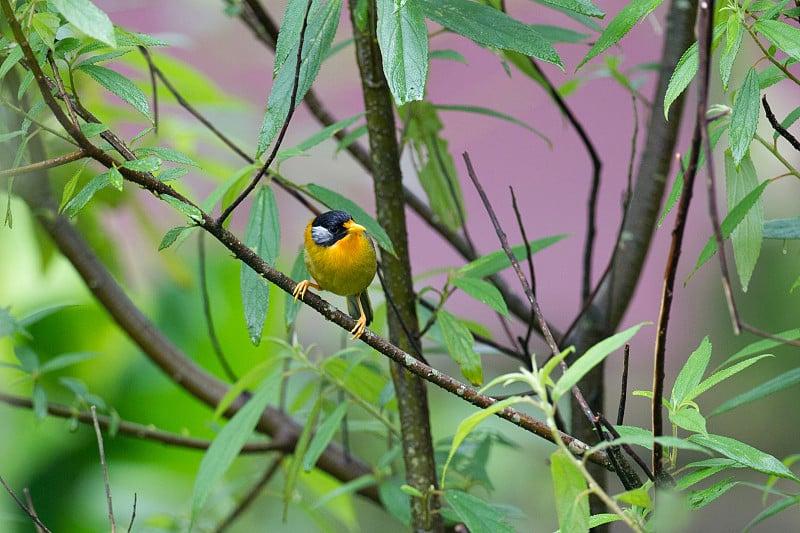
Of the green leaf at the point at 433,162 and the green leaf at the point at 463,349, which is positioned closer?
the green leaf at the point at 463,349

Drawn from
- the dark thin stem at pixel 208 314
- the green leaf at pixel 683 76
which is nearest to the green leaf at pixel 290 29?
the green leaf at pixel 683 76

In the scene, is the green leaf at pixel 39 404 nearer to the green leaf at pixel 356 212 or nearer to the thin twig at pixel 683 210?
the green leaf at pixel 356 212

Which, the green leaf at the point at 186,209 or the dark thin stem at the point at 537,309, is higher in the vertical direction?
the green leaf at the point at 186,209

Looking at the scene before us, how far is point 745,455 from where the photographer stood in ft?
1.79

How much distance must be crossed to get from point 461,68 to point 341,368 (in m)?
1.35

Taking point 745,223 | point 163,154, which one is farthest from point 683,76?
point 163,154

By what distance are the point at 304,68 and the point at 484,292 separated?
0.26 metres

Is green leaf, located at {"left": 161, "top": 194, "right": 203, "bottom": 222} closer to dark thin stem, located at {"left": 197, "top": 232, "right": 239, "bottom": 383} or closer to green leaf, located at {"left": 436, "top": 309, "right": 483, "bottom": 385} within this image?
green leaf, located at {"left": 436, "top": 309, "right": 483, "bottom": 385}

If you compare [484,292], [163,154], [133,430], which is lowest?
[133,430]

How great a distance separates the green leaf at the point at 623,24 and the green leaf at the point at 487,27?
3 centimetres

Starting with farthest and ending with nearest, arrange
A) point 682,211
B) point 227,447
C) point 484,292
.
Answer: point 227,447 < point 484,292 < point 682,211

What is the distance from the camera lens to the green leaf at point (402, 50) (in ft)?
1.84

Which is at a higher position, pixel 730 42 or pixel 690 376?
pixel 730 42

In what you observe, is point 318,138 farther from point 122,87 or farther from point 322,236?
point 122,87
